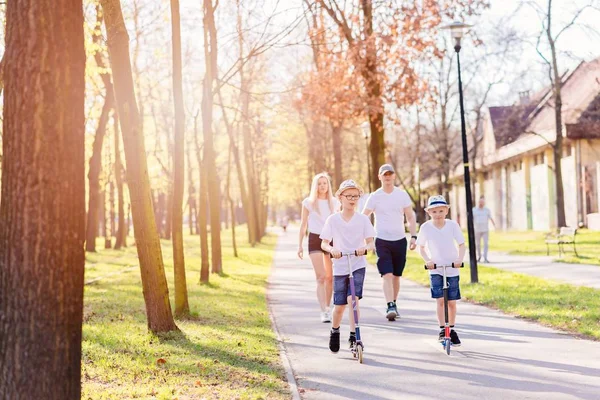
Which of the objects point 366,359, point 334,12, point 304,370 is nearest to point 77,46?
point 304,370

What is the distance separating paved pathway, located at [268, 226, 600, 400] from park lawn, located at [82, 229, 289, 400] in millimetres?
358

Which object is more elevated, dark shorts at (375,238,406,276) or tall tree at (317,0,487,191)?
tall tree at (317,0,487,191)

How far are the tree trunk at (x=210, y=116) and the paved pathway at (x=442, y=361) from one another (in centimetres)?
662

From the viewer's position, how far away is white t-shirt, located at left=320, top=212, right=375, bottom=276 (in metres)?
8.68

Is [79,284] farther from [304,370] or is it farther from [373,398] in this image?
[304,370]

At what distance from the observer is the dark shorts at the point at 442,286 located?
8828 millimetres

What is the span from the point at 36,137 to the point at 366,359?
463 centimetres

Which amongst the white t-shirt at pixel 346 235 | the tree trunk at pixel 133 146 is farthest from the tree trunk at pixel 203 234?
the white t-shirt at pixel 346 235

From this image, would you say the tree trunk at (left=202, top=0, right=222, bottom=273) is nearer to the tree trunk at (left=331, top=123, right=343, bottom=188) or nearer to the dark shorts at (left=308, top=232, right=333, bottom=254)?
the dark shorts at (left=308, top=232, right=333, bottom=254)

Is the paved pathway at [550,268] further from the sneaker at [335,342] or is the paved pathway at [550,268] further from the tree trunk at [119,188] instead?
the tree trunk at [119,188]

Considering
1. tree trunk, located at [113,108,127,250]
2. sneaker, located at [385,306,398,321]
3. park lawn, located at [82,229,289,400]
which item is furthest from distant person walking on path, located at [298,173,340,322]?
tree trunk, located at [113,108,127,250]

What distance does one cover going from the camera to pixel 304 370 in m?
8.16

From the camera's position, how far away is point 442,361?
27.5 ft

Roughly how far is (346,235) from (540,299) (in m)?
6.01
